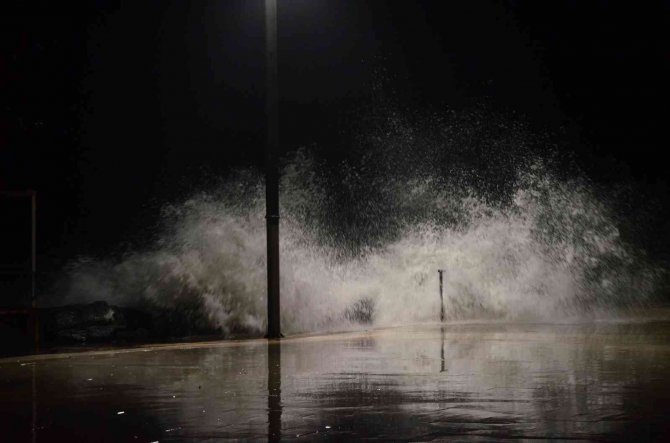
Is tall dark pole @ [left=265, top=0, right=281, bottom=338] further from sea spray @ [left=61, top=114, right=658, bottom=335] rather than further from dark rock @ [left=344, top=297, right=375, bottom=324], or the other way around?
dark rock @ [left=344, top=297, right=375, bottom=324]

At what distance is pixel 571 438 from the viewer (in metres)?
6.77

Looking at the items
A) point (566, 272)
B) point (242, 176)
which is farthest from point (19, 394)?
point (566, 272)

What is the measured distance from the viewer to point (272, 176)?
18.7 m

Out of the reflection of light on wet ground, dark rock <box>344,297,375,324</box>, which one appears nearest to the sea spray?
dark rock <box>344,297,375,324</box>

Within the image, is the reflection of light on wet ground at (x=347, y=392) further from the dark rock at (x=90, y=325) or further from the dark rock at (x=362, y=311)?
the dark rock at (x=362, y=311)

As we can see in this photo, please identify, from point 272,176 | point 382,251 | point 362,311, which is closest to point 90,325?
point 272,176

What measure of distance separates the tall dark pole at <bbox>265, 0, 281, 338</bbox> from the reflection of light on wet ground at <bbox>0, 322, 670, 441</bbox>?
2285 mm

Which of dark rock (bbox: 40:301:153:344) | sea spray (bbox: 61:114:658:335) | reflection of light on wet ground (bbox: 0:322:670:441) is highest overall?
sea spray (bbox: 61:114:658:335)

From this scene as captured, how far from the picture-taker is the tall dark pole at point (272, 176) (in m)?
18.5

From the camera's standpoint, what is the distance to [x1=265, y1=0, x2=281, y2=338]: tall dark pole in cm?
1845

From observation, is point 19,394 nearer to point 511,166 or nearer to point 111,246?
point 111,246

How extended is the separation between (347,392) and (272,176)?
30.9 ft

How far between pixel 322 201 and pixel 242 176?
10.0 feet

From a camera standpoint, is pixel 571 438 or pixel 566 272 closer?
pixel 571 438
